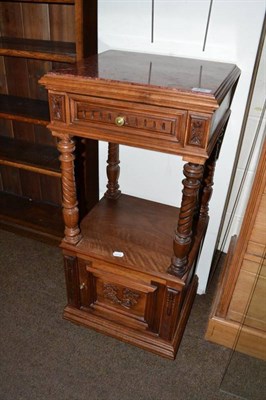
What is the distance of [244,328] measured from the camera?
148 centimetres

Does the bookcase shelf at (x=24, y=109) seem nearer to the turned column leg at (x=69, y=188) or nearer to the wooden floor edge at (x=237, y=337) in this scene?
the turned column leg at (x=69, y=188)

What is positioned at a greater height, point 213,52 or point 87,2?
point 87,2

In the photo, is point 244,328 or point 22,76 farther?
point 22,76

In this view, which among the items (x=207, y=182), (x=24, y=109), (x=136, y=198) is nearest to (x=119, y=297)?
(x=136, y=198)

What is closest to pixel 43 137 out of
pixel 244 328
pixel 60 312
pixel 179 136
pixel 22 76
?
pixel 22 76

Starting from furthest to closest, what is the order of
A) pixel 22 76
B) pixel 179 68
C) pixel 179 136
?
pixel 22 76
pixel 179 68
pixel 179 136

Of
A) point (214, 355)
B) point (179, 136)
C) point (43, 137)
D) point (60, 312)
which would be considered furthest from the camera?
point (43, 137)

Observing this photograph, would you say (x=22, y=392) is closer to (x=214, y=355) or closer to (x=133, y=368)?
(x=133, y=368)

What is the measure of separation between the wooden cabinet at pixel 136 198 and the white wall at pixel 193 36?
74mm

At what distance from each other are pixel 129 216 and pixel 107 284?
33 centimetres

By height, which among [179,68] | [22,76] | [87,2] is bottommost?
[22,76]

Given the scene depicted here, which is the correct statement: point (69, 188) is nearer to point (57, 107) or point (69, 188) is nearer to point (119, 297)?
Result: point (57, 107)

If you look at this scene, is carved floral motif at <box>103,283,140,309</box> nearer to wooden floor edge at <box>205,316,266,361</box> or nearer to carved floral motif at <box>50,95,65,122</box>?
wooden floor edge at <box>205,316,266,361</box>

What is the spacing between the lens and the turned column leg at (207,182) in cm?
142
